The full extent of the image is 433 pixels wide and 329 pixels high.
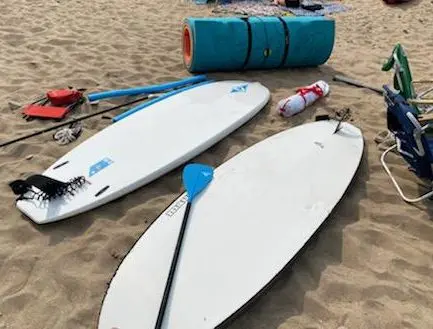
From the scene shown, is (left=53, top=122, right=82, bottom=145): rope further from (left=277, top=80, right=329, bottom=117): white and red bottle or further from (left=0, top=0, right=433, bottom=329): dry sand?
(left=277, top=80, right=329, bottom=117): white and red bottle

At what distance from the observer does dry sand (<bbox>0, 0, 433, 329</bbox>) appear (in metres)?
2.04

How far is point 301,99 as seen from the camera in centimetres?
360

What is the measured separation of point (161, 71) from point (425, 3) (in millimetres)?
4269

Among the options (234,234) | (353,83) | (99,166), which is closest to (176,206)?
(234,234)

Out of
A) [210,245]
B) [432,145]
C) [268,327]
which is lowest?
[268,327]

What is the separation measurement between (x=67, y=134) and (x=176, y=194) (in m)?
1.00

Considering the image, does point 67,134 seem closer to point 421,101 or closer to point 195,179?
point 195,179

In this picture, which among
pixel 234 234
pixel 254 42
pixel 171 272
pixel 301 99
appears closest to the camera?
pixel 171 272

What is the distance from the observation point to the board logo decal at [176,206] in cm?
243

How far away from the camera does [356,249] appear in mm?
2357

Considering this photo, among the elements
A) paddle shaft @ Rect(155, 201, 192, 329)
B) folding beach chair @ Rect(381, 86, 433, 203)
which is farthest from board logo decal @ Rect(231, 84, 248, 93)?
paddle shaft @ Rect(155, 201, 192, 329)

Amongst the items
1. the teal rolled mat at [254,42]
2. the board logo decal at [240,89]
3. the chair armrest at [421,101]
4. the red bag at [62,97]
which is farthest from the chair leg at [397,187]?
the red bag at [62,97]

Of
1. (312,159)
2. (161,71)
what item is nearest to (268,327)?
(312,159)

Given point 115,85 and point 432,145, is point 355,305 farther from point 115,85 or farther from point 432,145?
point 115,85
